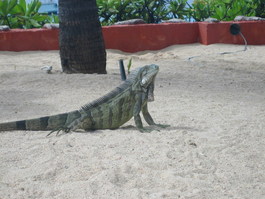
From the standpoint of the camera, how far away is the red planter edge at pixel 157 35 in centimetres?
1252

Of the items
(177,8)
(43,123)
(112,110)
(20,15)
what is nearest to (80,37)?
(43,123)

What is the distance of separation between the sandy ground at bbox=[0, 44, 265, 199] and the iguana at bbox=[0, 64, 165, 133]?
0.38ft

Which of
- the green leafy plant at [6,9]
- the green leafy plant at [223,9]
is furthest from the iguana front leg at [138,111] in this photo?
the green leafy plant at [223,9]

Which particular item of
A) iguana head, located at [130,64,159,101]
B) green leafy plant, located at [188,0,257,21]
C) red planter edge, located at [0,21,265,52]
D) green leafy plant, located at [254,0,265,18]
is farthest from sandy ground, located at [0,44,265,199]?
green leafy plant, located at [254,0,265,18]

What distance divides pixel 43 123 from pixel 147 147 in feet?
3.99

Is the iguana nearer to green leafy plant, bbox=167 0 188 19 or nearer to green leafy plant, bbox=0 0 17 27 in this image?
green leafy plant, bbox=0 0 17 27

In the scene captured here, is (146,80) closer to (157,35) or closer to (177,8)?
(157,35)

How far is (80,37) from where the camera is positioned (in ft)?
28.3

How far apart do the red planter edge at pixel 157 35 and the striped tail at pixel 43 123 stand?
760 centimetres

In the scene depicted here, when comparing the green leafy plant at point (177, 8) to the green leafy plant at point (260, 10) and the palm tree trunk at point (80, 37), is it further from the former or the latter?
the palm tree trunk at point (80, 37)

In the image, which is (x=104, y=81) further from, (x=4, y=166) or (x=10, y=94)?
(x=4, y=166)

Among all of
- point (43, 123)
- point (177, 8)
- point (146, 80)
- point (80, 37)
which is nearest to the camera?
point (146, 80)

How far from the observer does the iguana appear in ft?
16.3

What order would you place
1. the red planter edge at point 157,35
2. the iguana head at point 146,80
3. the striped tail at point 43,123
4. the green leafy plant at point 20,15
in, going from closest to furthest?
the iguana head at point 146,80 → the striped tail at point 43,123 → the red planter edge at point 157,35 → the green leafy plant at point 20,15
